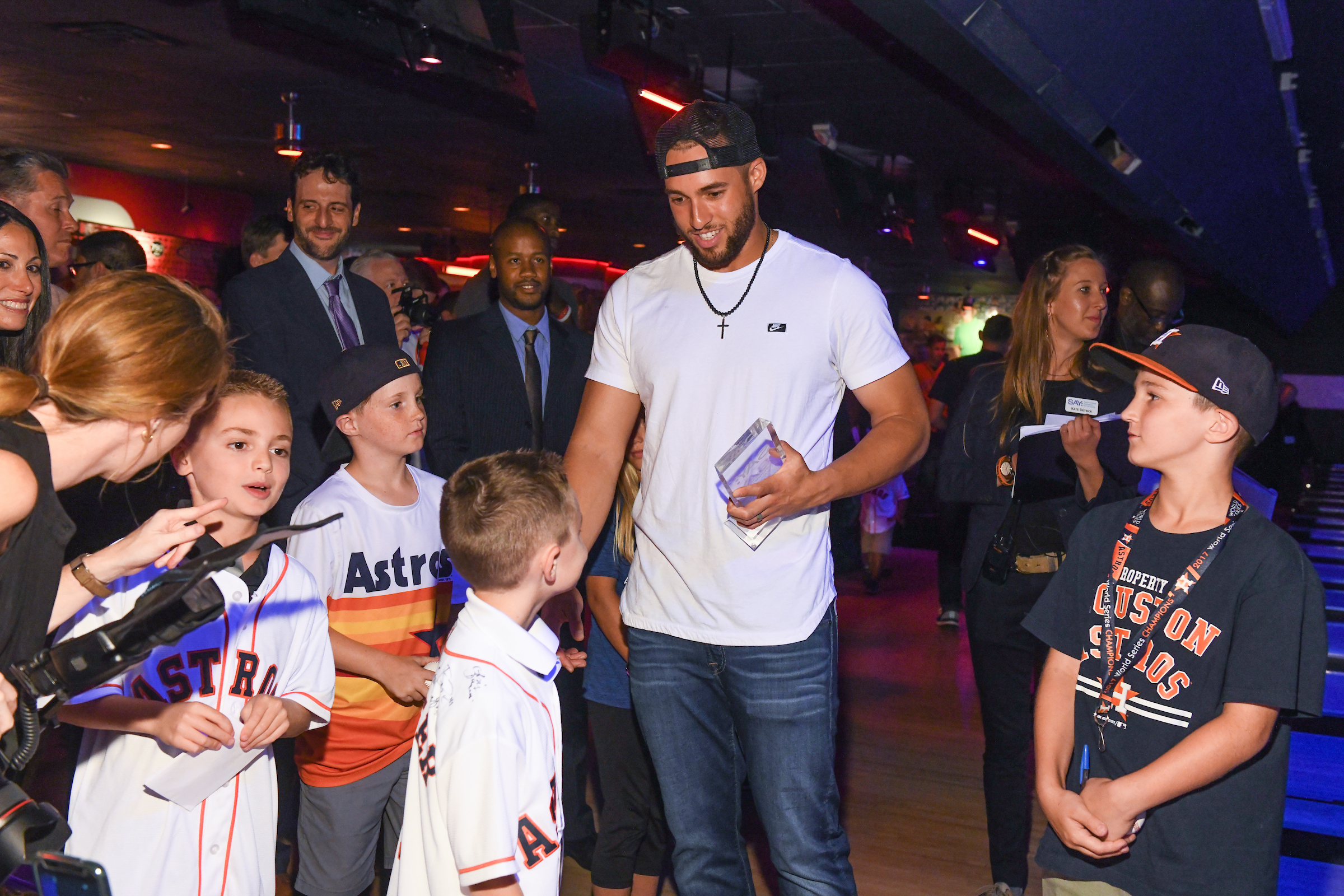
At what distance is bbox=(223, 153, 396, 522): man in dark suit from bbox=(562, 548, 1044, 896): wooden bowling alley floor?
4.71 feet

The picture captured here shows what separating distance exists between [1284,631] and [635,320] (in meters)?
1.25

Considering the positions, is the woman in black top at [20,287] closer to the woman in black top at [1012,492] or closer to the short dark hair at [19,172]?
the short dark hair at [19,172]

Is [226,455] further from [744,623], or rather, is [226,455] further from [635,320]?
[744,623]

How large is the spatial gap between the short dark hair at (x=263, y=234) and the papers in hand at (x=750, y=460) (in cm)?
294

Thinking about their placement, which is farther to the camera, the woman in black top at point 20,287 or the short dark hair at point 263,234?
the short dark hair at point 263,234

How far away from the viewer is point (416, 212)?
49.0 ft

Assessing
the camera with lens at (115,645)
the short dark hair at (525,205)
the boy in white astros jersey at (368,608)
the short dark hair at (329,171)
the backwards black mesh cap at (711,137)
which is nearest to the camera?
the camera with lens at (115,645)

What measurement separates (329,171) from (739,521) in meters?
2.01

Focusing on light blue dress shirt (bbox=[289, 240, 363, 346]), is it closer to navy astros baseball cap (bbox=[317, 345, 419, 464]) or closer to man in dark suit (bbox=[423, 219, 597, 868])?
man in dark suit (bbox=[423, 219, 597, 868])

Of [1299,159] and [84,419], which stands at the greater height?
[1299,159]

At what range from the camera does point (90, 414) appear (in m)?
1.37

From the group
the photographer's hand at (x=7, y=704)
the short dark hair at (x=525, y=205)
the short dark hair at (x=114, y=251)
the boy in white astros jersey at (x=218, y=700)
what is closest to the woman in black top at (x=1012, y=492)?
the boy in white astros jersey at (x=218, y=700)

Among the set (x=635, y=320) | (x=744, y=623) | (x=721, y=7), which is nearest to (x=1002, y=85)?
(x=721, y=7)

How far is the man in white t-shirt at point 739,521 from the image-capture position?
1.93m
